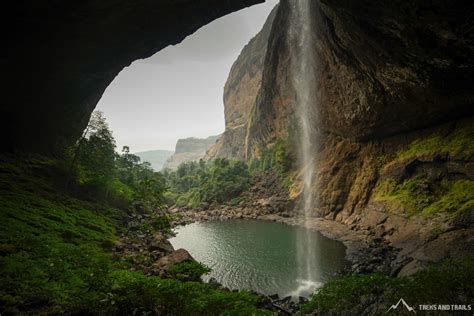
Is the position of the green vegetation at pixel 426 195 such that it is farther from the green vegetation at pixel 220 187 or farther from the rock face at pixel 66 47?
the green vegetation at pixel 220 187

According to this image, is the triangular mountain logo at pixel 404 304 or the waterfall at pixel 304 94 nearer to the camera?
the triangular mountain logo at pixel 404 304

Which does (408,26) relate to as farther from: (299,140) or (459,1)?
(299,140)

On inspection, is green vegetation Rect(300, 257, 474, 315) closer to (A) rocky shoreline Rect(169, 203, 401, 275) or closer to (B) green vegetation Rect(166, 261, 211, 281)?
(B) green vegetation Rect(166, 261, 211, 281)

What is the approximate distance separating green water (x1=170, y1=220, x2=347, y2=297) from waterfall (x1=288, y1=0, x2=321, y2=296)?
151 cm

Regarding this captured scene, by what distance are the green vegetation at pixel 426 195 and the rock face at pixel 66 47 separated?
83.9 ft

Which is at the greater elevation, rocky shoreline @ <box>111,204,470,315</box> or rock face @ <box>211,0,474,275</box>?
rock face @ <box>211,0,474,275</box>

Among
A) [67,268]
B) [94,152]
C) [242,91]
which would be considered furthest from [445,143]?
[242,91]

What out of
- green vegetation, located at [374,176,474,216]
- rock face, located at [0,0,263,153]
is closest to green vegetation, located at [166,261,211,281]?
green vegetation, located at [374,176,474,216]

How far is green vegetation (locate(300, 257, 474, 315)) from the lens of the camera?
18.1 ft

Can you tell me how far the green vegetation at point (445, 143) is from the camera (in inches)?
820

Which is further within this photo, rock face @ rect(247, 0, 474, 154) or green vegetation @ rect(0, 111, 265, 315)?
rock face @ rect(247, 0, 474, 154)

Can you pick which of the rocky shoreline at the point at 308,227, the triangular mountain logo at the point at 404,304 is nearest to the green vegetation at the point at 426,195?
the rocky shoreline at the point at 308,227

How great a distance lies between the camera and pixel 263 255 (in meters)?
22.0

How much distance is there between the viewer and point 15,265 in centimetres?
866
